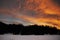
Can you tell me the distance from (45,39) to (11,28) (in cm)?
44

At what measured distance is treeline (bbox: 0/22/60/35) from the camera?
191cm

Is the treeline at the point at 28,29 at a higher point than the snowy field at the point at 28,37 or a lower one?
higher

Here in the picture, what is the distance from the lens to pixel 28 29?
1969 millimetres

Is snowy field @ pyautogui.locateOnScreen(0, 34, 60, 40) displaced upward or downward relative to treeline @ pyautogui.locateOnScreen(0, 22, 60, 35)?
downward

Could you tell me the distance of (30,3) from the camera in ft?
6.61

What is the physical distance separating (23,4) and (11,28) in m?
0.33

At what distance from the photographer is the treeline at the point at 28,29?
1.91 meters

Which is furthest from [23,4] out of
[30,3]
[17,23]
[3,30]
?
[3,30]

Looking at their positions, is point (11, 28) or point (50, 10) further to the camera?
point (50, 10)

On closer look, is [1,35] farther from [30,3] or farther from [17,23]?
[30,3]

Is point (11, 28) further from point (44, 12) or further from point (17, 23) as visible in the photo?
point (44, 12)

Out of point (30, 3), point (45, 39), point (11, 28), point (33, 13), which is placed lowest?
point (45, 39)

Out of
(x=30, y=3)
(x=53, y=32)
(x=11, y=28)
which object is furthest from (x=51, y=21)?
(x=11, y=28)

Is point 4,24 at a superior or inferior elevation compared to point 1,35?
superior
